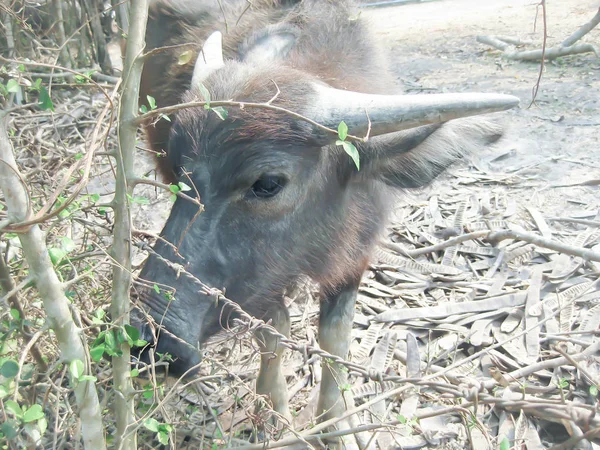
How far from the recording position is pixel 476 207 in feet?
16.8

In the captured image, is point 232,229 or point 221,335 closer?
point 232,229

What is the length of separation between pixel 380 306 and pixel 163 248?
2179mm

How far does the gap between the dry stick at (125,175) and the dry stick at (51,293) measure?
0.37 feet

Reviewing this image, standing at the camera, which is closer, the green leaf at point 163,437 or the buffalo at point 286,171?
the green leaf at point 163,437

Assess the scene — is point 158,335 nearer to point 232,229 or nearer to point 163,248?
point 163,248

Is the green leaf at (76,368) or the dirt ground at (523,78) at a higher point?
the green leaf at (76,368)

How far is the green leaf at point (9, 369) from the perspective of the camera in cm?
152

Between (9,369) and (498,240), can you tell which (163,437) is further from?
(498,240)

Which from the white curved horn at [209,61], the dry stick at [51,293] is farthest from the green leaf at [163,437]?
the white curved horn at [209,61]

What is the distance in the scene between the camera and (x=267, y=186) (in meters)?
2.46

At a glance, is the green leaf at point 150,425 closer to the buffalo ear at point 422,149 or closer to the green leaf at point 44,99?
the green leaf at point 44,99

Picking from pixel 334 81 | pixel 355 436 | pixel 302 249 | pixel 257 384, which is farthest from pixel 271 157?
pixel 355 436

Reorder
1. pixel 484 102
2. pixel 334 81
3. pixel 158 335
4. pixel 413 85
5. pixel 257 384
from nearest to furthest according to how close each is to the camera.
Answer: pixel 158 335 < pixel 484 102 < pixel 334 81 < pixel 257 384 < pixel 413 85

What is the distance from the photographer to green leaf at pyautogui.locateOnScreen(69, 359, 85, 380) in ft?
5.07
